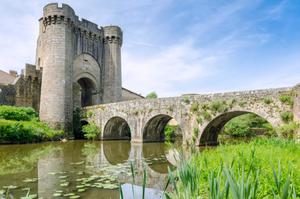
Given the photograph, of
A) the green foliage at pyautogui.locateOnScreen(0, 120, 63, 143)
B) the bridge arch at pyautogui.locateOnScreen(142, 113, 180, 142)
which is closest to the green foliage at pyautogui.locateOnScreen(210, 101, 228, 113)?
the bridge arch at pyautogui.locateOnScreen(142, 113, 180, 142)

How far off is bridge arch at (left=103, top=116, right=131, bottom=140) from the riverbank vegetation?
3617 mm

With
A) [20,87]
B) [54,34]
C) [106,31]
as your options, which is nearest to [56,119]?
[20,87]

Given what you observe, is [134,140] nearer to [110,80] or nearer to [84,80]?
[110,80]

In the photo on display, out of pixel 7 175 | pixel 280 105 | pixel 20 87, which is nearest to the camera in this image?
pixel 7 175

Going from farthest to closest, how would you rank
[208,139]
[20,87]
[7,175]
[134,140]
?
[20,87], [134,140], [208,139], [7,175]

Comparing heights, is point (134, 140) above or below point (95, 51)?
below

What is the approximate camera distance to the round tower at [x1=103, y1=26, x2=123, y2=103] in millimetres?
27781

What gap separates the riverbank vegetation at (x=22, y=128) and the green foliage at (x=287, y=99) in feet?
51.1

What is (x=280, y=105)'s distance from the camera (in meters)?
12.5

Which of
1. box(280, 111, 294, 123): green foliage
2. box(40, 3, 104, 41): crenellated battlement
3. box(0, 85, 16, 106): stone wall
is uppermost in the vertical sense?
box(40, 3, 104, 41): crenellated battlement

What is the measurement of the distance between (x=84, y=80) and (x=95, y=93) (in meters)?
2.25

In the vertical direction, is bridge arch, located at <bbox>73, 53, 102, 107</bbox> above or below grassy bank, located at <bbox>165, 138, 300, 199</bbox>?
above

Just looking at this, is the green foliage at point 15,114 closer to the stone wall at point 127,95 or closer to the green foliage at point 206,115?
the stone wall at point 127,95

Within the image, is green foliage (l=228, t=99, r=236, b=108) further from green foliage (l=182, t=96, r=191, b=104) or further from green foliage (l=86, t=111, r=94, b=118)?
green foliage (l=86, t=111, r=94, b=118)
